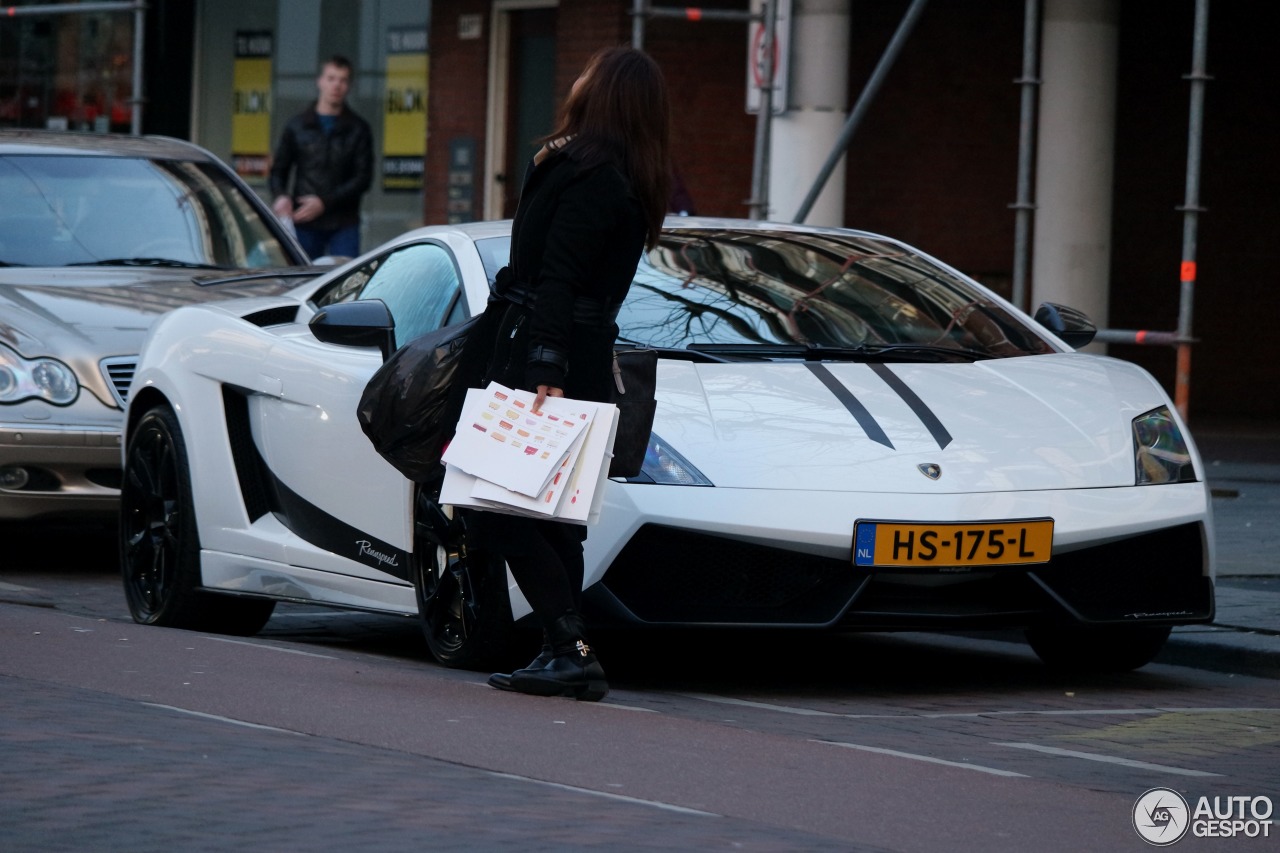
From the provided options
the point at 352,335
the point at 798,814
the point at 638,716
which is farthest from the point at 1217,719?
the point at 352,335

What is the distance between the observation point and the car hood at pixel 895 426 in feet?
20.5

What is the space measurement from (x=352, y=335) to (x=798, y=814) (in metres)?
2.65

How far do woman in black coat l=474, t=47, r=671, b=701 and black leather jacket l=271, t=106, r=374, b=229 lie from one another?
292 inches

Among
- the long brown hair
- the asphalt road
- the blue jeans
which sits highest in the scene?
the long brown hair

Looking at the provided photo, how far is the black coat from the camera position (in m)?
5.86

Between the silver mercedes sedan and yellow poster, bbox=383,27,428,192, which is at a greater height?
yellow poster, bbox=383,27,428,192

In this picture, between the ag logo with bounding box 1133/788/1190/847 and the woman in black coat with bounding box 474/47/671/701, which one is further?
the woman in black coat with bounding box 474/47/671/701

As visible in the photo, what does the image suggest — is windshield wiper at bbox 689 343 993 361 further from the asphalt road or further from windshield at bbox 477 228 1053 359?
the asphalt road

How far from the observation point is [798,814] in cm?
472

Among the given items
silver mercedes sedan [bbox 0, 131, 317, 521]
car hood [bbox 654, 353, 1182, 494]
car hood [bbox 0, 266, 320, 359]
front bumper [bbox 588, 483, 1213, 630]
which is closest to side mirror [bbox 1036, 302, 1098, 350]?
car hood [bbox 654, 353, 1182, 494]

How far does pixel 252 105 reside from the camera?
67.9 ft

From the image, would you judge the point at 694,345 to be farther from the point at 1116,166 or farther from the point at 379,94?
the point at 379,94

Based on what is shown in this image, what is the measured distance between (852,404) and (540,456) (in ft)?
3.44

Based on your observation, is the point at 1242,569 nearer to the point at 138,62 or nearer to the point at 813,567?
the point at 813,567
